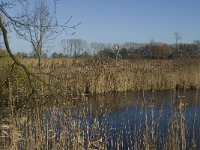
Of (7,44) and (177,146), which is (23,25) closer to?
(7,44)

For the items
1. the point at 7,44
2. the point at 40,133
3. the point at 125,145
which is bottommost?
the point at 125,145

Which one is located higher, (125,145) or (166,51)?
(166,51)

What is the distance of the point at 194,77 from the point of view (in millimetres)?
16469

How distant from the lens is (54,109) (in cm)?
560

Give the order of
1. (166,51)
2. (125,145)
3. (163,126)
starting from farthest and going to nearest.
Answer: (166,51) → (163,126) → (125,145)

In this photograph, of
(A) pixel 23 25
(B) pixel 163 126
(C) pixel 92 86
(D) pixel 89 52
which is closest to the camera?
(A) pixel 23 25

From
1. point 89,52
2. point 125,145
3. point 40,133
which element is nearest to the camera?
point 40,133

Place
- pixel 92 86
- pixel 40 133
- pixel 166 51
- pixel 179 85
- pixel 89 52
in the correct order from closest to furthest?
pixel 40 133 < pixel 92 86 < pixel 179 85 < pixel 89 52 < pixel 166 51

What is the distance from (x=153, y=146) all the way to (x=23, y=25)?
2628 millimetres

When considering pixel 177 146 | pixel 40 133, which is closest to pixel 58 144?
pixel 40 133

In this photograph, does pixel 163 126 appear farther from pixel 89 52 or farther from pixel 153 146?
pixel 89 52

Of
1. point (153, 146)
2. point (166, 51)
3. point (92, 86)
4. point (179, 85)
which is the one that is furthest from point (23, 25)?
point (166, 51)

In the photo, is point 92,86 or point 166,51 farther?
point 166,51

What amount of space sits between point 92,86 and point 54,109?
8.18 metres
